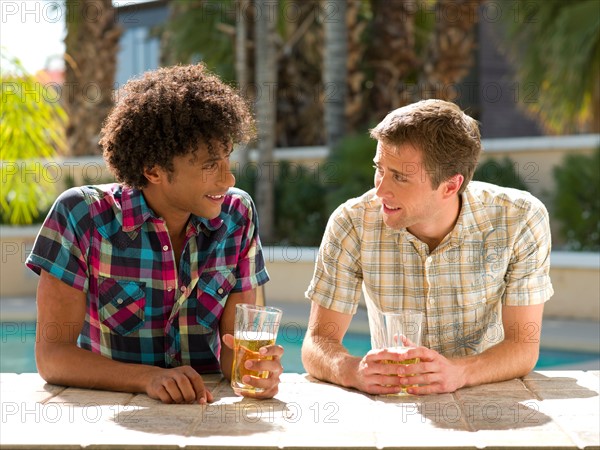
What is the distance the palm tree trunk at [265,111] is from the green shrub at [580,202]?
2.96 meters

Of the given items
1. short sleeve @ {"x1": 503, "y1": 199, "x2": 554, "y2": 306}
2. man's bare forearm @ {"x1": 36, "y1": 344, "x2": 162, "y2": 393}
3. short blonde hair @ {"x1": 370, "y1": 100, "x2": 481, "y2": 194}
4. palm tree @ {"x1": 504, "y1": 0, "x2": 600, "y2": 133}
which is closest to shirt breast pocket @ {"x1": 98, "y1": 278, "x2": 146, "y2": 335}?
man's bare forearm @ {"x1": 36, "y1": 344, "x2": 162, "y2": 393}

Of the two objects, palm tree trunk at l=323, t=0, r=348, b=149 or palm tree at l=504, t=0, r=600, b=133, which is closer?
palm tree at l=504, t=0, r=600, b=133

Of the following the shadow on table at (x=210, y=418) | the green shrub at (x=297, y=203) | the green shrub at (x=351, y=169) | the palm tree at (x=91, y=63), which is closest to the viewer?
the shadow on table at (x=210, y=418)

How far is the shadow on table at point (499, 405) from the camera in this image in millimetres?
2066

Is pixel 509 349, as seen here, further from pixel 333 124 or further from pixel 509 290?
pixel 333 124

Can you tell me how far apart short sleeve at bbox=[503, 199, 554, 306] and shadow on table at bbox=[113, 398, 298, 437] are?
2.90 ft

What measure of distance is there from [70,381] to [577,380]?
1393 mm

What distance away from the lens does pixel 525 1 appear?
10023 millimetres

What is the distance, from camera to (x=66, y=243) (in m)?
2.55

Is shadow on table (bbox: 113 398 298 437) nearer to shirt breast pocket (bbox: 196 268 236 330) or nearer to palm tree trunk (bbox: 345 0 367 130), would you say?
shirt breast pocket (bbox: 196 268 236 330)

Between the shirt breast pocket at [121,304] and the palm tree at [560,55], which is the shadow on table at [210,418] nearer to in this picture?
the shirt breast pocket at [121,304]

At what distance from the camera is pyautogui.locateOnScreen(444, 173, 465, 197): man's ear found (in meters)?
2.92

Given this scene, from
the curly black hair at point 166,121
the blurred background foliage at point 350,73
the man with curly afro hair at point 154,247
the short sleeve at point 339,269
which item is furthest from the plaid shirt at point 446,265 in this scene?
the blurred background foliage at point 350,73

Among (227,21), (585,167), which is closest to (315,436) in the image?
(585,167)
